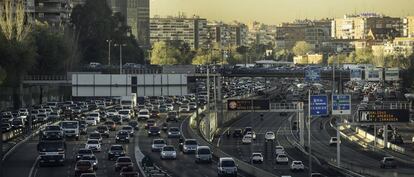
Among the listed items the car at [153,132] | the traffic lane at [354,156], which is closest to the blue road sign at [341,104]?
the traffic lane at [354,156]

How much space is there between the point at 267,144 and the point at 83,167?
30.8 m

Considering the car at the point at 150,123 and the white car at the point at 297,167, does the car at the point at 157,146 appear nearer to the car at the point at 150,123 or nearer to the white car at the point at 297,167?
the white car at the point at 297,167

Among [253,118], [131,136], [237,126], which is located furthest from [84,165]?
[253,118]

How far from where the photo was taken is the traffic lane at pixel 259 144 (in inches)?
2697

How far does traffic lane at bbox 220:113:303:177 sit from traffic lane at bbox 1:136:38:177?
15.7 metres

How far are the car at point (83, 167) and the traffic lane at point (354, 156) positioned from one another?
1909 centimetres

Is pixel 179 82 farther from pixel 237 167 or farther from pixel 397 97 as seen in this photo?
pixel 397 97

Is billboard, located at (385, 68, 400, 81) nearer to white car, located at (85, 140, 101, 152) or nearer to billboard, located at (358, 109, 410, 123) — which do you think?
billboard, located at (358, 109, 410, 123)

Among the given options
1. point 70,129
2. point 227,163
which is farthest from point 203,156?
point 70,129

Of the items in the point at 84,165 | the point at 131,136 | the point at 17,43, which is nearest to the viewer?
the point at 84,165

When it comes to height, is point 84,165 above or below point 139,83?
below

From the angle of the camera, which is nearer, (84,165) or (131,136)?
(84,165)

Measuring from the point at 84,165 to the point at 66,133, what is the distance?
30.0 metres

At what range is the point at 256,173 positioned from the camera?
178 ft
